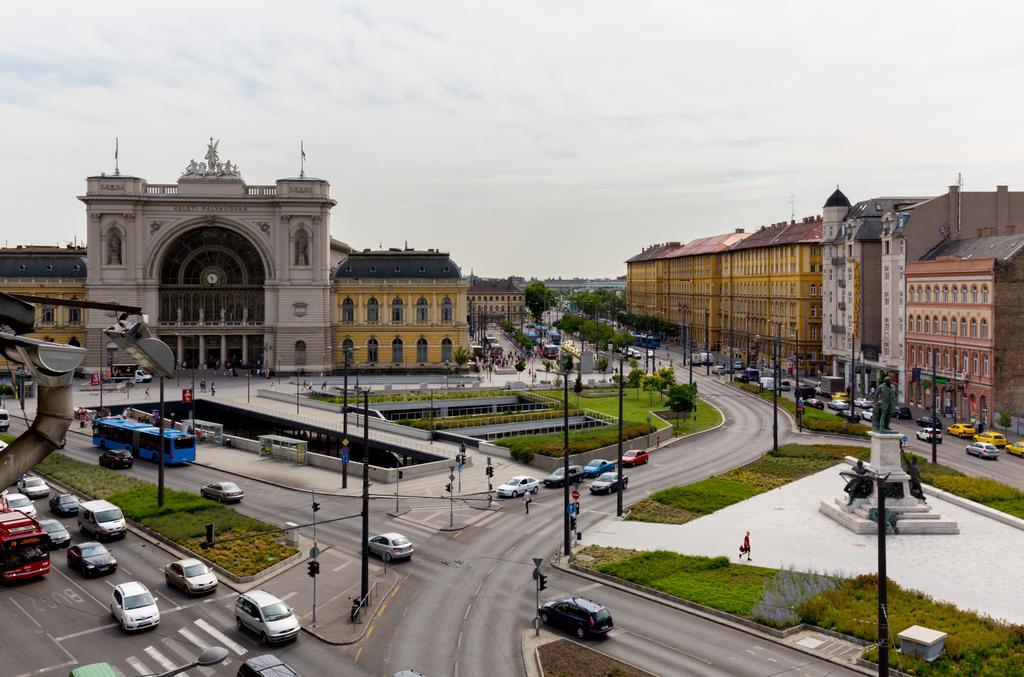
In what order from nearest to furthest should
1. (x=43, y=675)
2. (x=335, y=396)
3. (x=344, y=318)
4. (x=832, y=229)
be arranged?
1. (x=43, y=675)
2. (x=335, y=396)
3. (x=832, y=229)
4. (x=344, y=318)

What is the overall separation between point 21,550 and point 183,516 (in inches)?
377

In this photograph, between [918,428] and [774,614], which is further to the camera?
[918,428]

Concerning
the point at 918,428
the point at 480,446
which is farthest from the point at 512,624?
the point at 918,428

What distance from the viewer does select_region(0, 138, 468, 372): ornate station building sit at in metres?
110

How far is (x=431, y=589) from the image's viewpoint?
34.0 meters

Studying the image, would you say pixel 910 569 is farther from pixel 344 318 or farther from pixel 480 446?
pixel 344 318

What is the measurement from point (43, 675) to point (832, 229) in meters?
101

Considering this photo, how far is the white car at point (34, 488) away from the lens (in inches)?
1916

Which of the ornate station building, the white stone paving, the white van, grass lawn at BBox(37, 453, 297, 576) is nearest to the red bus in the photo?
the white van

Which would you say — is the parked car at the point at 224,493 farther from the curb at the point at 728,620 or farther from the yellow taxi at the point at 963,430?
the yellow taxi at the point at 963,430

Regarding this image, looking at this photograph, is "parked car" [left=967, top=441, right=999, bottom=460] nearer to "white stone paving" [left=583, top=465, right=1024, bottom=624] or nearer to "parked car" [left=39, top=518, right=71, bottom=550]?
"white stone paving" [left=583, top=465, right=1024, bottom=624]

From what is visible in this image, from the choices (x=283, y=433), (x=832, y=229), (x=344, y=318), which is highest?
(x=832, y=229)

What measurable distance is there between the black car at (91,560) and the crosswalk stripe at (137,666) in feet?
30.3

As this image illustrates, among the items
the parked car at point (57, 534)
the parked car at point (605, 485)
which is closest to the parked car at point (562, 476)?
the parked car at point (605, 485)
